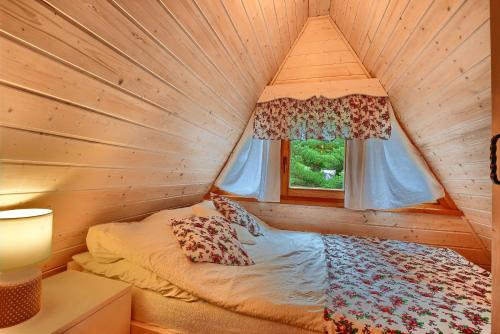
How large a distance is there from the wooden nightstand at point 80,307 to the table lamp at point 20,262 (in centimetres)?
6

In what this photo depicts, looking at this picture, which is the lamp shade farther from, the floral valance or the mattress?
the floral valance

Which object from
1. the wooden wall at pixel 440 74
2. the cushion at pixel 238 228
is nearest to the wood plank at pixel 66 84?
the cushion at pixel 238 228

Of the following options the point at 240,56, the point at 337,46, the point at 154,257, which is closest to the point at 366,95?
the point at 337,46

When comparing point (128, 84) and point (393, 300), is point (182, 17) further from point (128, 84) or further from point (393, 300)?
point (393, 300)

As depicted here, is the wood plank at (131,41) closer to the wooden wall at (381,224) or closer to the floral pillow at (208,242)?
the floral pillow at (208,242)

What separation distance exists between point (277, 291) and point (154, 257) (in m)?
0.72

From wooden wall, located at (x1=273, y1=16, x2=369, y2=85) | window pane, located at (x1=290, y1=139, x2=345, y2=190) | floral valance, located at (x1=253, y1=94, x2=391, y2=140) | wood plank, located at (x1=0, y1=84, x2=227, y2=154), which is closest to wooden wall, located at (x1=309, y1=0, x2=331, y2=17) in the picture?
wooden wall, located at (x1=273, y1=16, x2=369, y2=85)

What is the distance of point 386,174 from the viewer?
2.53 meters

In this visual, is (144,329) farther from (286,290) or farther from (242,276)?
(286,290)

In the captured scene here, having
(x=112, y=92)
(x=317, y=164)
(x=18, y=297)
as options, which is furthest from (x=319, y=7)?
(x=18, y=297)

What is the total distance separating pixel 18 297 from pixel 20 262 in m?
0.15

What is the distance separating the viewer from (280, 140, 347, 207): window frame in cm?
274

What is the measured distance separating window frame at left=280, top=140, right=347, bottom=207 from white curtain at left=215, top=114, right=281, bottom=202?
9cm

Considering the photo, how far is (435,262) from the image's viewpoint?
1.80 meters
